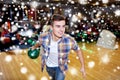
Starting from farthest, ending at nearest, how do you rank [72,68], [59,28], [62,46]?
[72,68] → [62,46] → [59,28]

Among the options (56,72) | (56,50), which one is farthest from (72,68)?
(56,50)

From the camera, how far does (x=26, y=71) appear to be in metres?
5.18

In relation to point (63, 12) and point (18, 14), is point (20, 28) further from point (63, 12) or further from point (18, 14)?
point (63, 12)

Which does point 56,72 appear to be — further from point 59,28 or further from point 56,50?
point 59,28

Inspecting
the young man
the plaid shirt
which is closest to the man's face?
the young man

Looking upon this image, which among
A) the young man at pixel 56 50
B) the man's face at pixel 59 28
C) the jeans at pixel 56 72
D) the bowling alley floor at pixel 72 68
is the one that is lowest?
the bowling alley floor at pixel 72 68

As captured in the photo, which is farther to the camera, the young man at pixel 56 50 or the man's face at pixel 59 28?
the young man at pixel 56 50

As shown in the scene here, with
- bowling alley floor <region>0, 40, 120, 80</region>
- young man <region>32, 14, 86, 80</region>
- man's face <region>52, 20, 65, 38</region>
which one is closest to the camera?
man's face <region>52, 20, 65, 38</region>

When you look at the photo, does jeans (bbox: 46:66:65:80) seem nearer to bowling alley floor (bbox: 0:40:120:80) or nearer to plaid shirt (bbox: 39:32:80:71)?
plaid shirt (bbox: 39:32:80:71)

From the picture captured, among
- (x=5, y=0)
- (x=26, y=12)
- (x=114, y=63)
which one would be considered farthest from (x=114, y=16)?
(x=114, y=63)

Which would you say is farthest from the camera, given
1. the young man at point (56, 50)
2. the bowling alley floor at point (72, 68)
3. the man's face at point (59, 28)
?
the bowling alley floor at point (72, 68)

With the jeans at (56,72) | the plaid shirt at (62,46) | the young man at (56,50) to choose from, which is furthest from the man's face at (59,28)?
the jeans at (56,72)

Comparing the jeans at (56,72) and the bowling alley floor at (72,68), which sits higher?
the jeans at (56,72)

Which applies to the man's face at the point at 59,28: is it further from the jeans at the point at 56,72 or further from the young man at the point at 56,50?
the jeans at the point at 56,72
